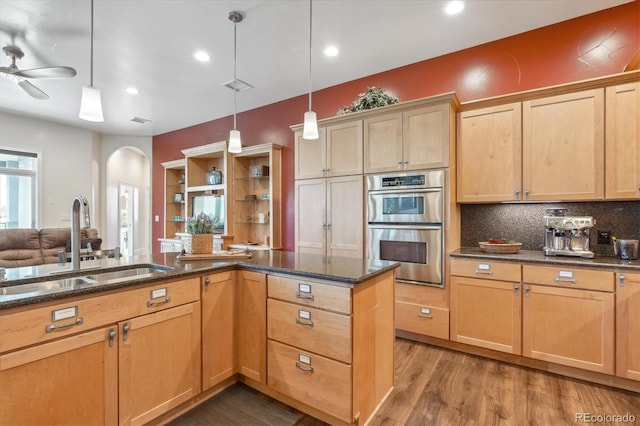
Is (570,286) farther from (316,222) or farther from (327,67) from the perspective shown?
(327,67)

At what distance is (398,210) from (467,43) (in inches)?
73.3

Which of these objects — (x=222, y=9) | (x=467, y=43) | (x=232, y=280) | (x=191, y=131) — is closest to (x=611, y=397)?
(x=232, y=280)

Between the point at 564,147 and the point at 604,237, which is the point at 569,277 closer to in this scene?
the point at 604,237

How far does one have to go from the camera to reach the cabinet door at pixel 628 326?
209cm

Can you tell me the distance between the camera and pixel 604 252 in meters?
2.62

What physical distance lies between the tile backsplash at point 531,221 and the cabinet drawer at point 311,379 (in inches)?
84.7

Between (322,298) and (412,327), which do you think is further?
(412,327)

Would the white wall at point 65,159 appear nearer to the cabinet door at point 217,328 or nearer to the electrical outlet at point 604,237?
the cabinet door at point 217,328

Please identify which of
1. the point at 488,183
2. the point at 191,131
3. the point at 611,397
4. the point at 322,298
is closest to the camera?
the point at 322,298

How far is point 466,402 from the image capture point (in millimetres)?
2049

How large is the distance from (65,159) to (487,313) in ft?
24.5

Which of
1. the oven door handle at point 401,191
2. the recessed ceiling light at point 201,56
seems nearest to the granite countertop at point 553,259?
the oven door handle at point 401,191

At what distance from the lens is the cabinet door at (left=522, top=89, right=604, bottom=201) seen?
2.41 meters

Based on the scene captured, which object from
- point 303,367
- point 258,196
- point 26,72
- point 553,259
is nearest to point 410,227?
point 553,259
